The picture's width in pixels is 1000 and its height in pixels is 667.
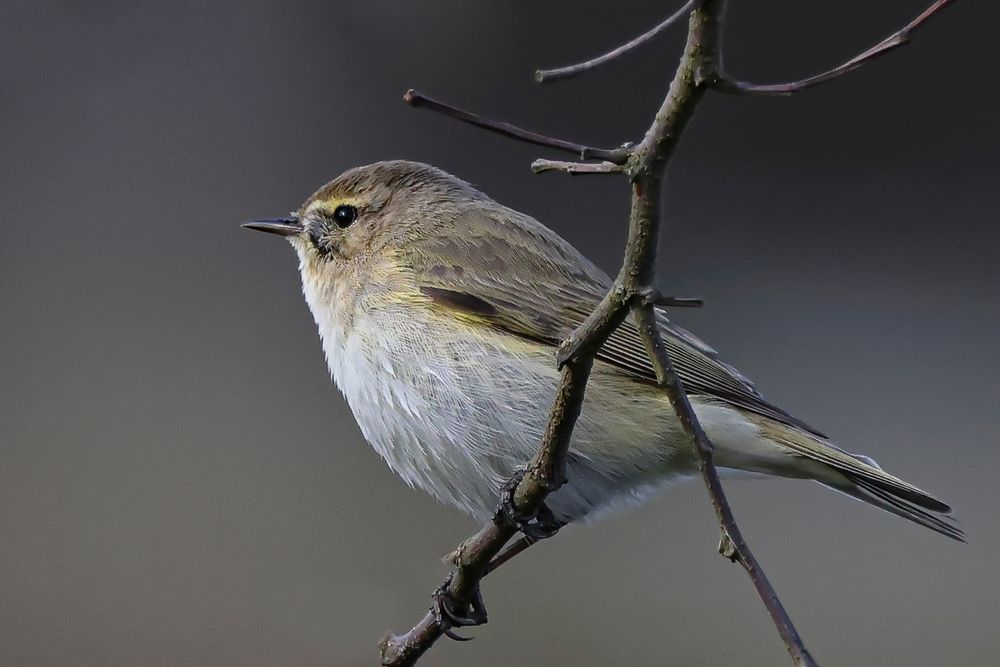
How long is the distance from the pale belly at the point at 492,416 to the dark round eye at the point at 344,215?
1.96 ft

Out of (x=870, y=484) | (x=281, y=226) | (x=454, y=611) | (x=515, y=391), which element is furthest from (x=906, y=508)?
(x=281, y=226)

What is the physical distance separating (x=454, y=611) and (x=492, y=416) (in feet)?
1.49

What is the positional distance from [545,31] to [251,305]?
74.5 inches

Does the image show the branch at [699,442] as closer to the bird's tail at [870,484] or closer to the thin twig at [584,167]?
the thin twig at [584,167]

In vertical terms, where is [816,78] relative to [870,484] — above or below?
above

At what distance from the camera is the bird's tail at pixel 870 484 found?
8.87 ft

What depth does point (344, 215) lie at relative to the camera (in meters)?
3.44

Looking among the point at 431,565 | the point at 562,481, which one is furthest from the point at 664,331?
the point at 431,565

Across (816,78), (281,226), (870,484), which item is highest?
(816,78)

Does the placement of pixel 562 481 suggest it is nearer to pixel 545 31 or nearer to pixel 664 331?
pixel 664 331

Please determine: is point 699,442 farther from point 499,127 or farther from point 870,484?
point 870,484

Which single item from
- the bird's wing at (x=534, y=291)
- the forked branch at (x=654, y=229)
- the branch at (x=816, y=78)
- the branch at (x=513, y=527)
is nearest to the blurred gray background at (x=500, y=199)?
the bird's wing at (x=534, y=291)

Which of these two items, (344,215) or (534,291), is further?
(344,215)

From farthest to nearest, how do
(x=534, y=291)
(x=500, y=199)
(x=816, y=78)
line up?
(x=500, y=199) < (x=534, y=291) < (x=816, y=78)
